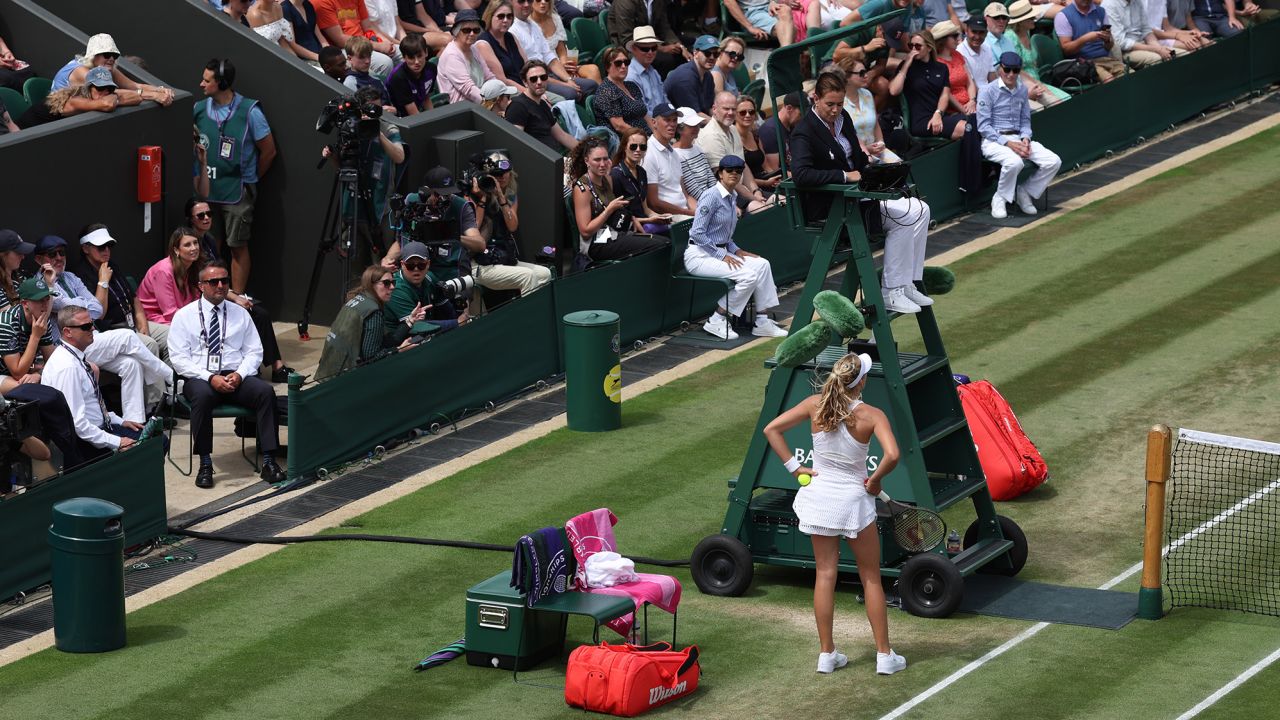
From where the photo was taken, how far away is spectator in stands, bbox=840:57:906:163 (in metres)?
22.0

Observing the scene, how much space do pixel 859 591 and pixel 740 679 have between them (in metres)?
1.75

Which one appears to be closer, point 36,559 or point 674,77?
point 36,559

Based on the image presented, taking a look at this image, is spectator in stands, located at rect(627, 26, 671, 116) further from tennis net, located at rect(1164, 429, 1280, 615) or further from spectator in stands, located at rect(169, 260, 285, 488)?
tennis net, located at rect(1164, 429, 1280, 615)

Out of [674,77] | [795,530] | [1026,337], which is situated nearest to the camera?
[795,530]

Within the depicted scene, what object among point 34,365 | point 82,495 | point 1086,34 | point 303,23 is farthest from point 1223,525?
point 1086,34

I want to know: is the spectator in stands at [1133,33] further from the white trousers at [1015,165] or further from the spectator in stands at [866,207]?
the spectator in stands at [866,207]

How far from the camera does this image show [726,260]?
1978cm

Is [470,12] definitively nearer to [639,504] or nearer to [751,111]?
[751,111]

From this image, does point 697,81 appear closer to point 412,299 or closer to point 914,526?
point 412,299

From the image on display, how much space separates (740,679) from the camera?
12023 mm

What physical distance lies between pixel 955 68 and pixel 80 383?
42.9ft

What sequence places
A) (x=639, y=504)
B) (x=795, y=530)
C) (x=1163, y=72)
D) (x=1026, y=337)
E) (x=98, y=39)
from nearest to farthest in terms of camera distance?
1. (x=795, y=530)
2. (x=639, y=504)
3. (x=98, y=39)
4. (x=1026, y=337)
5. (x=1163, y=72)

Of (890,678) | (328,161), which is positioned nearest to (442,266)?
(328,161)

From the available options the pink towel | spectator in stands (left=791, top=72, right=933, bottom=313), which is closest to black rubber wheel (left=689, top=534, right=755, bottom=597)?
the pink towel
